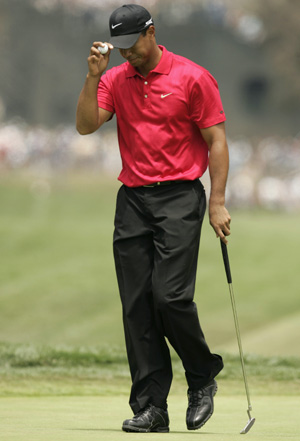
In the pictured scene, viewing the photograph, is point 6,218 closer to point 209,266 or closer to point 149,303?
point 209,266

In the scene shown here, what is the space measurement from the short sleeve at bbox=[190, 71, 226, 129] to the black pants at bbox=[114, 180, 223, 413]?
0.28 metres

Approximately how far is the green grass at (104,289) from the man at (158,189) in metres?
5.34

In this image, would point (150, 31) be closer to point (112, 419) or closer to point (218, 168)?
point (218, 168)

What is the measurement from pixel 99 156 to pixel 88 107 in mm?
30925

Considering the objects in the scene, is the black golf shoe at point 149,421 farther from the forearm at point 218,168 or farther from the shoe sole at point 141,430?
the forearm at point 218,168

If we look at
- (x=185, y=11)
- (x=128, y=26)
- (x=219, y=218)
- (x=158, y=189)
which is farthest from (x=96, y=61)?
(x=185, y=11)

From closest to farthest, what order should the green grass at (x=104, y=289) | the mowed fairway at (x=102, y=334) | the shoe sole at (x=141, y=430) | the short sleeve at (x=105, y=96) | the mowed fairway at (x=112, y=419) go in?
1. the mowed fairway at (x=112, y=419)
2. the shoe sole at (x=141, y=430)
3. the short sleeve at (x=105, y=96)
4. the mowed fairway at (x=102, y=334)
5. the green grass at (x=104, y=289)

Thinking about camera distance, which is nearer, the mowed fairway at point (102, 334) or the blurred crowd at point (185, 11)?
the mowed fairway at point (102, 334)

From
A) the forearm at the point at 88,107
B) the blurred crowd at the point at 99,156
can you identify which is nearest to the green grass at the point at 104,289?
the forearm at the point at 88,107

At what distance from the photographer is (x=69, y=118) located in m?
36.5

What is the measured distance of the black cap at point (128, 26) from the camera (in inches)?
182

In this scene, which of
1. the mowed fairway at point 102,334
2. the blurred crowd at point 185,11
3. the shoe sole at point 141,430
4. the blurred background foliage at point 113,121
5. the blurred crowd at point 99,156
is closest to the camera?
the shoe sole at point 141,430

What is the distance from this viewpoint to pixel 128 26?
182 inches

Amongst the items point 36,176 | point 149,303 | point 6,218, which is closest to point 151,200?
point 149,303
